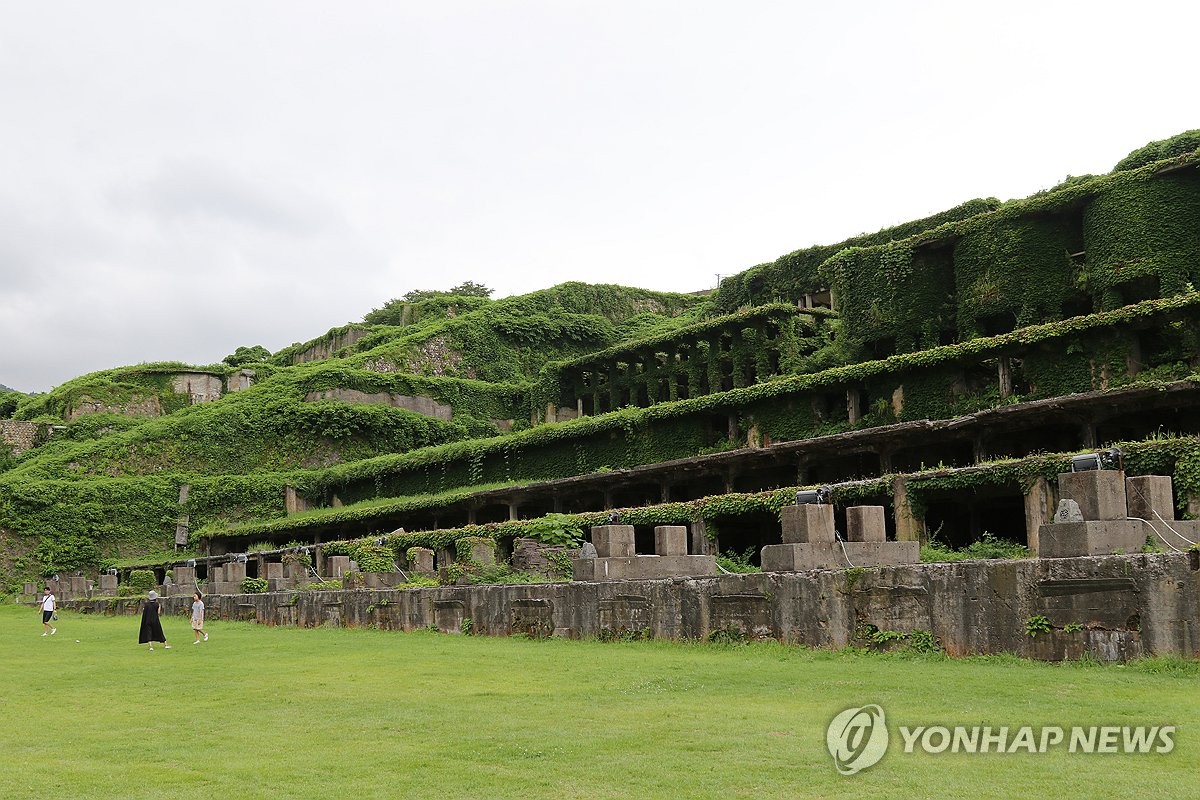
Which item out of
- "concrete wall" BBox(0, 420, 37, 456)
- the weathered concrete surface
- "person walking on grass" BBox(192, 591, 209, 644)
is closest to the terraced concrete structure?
the weathered concrete surface

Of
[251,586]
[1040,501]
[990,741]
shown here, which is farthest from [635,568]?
[251,586]

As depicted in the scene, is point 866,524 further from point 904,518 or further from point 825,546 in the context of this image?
point 904,518

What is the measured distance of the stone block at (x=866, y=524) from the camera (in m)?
16.8

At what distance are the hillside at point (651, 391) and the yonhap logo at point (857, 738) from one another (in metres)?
18.2

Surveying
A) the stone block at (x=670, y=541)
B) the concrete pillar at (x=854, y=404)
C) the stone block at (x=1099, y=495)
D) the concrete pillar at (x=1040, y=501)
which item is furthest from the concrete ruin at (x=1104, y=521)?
the concrete pillar at (x=854, y=404)

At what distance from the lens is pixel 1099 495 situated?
13461mm

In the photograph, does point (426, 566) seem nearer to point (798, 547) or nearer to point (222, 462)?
point (798, 547)

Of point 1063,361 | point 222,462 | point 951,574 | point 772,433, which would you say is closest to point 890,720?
point 951,574

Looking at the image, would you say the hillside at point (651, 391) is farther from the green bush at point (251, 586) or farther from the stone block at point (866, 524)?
the stone block at point (866, 524)

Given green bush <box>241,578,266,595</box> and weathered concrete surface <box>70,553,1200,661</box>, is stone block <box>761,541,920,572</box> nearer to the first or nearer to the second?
weathered concrete surface <box>70,553,1200,661</box>

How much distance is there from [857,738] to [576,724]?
2618 mm

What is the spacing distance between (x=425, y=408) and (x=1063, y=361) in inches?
1776

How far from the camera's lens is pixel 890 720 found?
907 centimetres

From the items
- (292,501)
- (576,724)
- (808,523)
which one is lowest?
(576,724)
